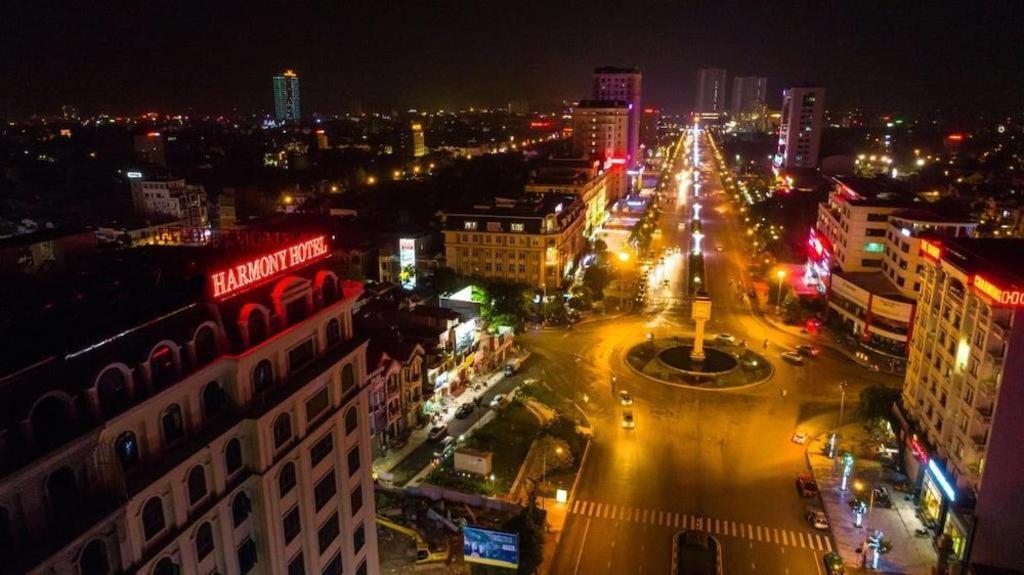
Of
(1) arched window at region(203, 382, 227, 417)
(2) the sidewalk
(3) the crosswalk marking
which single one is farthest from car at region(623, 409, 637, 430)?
(1) arched window at region(203, 382, 227, 417)

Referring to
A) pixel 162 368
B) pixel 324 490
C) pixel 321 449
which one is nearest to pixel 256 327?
pixel 162 368

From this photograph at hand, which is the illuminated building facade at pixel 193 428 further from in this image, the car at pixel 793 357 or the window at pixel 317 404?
the car at pixel 793 357

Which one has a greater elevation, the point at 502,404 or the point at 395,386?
the point at 395,386

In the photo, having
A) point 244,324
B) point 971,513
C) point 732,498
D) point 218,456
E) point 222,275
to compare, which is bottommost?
point 732,498

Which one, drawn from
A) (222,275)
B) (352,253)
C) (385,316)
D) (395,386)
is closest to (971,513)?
(395,386)

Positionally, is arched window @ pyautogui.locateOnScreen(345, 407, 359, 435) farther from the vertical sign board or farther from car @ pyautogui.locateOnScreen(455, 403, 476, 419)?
the vertical sign board

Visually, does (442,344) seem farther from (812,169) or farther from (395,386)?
(812,169)
